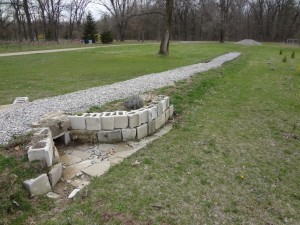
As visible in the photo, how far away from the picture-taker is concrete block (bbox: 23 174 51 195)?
119 inches

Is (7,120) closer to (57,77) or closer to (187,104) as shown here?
→ (187,104)

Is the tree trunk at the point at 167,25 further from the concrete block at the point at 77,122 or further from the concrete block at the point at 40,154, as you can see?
the concrete block at the point at 40,154

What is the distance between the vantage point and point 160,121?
5.46 meters

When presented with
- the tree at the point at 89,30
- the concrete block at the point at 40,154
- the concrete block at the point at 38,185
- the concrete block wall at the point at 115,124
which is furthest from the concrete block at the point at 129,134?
the tree at the point at 89,30

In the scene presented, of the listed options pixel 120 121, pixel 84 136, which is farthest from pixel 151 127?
pixel 84 136

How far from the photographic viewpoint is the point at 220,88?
9289mm

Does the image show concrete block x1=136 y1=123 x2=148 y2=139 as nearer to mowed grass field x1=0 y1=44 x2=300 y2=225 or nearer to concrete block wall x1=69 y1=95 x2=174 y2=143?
concrete block wall x1=69 y1=95 x2=174 y2=143

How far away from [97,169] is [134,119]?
1.23m

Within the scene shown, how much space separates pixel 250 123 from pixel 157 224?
3.96 metres

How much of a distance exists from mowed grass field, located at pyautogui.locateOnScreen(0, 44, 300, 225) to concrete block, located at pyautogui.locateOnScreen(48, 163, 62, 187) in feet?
1.11

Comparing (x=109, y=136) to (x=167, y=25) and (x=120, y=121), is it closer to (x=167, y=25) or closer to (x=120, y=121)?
(x=120, y=121)

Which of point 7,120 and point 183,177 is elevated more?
point 7,120

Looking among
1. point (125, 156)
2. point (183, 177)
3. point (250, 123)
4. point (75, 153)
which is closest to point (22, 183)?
point (75, 153)

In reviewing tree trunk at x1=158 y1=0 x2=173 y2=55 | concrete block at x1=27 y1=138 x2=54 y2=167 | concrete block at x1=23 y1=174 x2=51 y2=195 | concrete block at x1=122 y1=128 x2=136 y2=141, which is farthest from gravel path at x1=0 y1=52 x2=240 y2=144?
tree trunk at x1=158 y1=0 x2=173 y2=55
